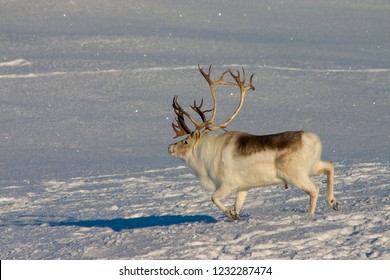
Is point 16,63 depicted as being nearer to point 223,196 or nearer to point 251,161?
point 223,196

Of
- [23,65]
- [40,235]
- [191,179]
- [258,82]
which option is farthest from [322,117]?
[40,235]

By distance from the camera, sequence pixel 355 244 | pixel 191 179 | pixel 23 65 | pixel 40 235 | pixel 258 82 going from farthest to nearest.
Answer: pixel 23 65
pixel 258 82
pixel 191 179
pixel 40 235
pixel 355 244

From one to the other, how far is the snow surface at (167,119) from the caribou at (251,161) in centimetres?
34

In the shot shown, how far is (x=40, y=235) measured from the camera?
839 cm

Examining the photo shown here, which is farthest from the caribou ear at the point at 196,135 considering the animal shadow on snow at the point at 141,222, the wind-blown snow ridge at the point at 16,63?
the wind-blown snow ridge at the point at 16,63

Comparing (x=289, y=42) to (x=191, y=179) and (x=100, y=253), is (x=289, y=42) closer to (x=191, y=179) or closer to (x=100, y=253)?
(x=191, y=179)

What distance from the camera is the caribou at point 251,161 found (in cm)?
768

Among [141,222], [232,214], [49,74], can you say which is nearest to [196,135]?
[232,214]

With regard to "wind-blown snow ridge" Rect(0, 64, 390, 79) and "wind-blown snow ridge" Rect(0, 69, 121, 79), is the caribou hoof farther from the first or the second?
"wind-blown snow ridge" Rect(0, 69, 121, 79)

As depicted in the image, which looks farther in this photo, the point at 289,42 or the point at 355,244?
the point at 289,42

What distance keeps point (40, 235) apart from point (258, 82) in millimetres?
11392

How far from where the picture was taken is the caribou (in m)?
7.68

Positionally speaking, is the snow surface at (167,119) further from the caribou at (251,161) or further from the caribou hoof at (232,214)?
the caribou at (251,161)

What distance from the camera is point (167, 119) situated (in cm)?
1683
